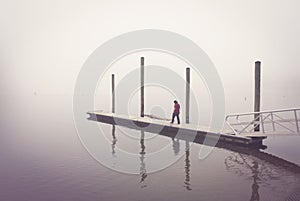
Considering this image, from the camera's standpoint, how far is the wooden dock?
705 inches

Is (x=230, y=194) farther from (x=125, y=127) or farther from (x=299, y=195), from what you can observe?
(x=125, y=127)

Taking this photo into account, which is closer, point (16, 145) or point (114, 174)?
point (114, 174)

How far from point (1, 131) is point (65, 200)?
20.6 m

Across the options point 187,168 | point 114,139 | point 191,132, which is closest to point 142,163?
point 187,168

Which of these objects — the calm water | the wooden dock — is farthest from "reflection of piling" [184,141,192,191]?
the wooden dock

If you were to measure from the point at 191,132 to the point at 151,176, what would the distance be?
874cm

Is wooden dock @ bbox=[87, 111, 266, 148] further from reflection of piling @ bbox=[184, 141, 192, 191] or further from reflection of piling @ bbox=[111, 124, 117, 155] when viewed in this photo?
reflection of piling @ bbox=[111, 124, 117, 155]

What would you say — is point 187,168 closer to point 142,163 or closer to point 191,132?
point 142,163

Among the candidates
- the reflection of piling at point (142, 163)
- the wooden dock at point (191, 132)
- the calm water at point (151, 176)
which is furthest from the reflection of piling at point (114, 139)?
the reflection of piling at point (142, 163)

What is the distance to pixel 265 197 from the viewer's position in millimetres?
10875

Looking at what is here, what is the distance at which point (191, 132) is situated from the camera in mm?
21766

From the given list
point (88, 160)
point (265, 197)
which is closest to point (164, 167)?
point (88, 160)

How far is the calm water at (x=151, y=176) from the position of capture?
440 inches

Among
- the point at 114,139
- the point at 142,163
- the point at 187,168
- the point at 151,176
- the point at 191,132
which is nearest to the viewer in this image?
the point at 151,176
